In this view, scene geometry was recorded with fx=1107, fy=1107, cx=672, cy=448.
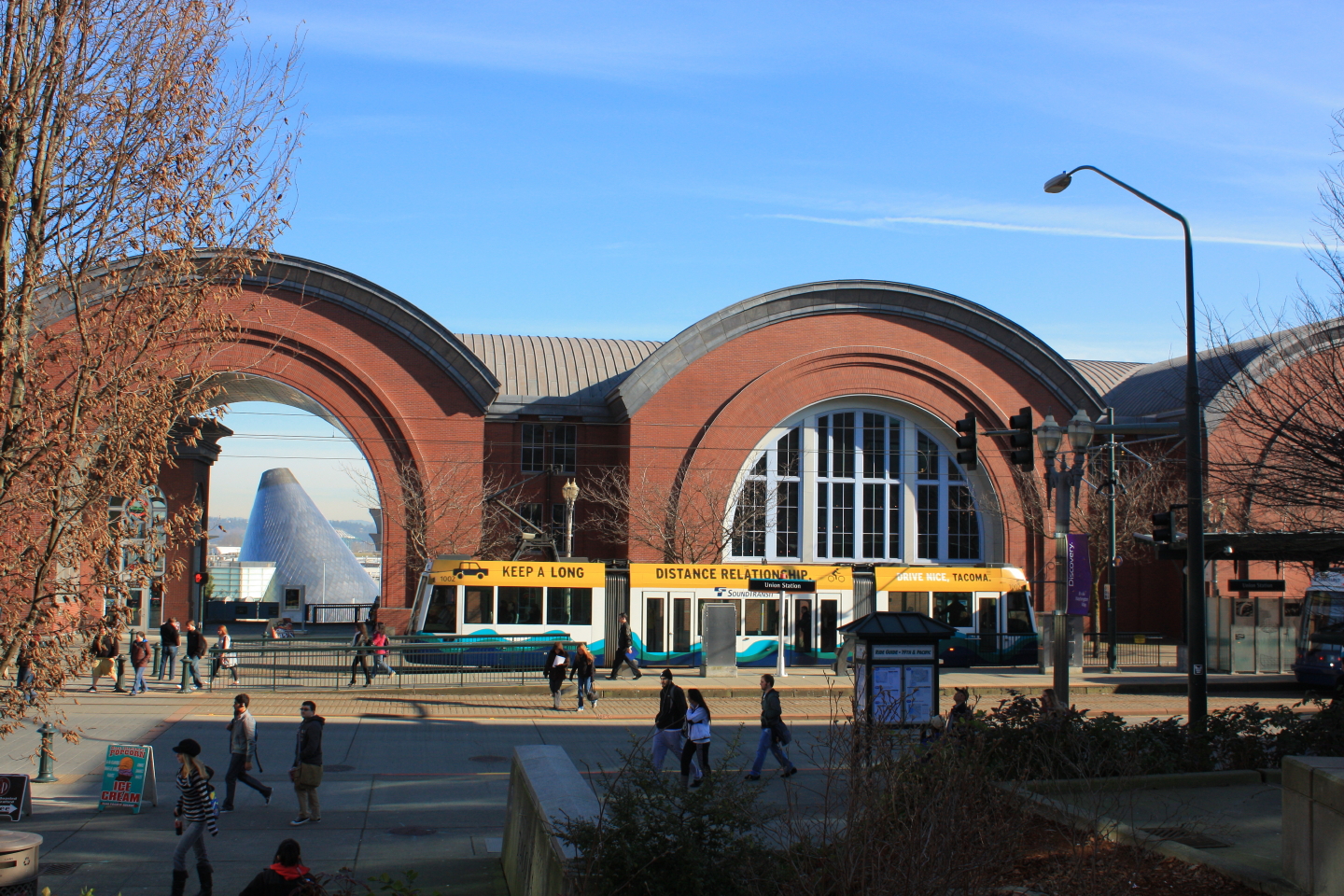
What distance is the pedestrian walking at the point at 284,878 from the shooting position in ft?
24.7

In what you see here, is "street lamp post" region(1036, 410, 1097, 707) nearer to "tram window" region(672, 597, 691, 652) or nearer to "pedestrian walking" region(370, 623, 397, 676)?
"tram window" region(672, 597, 691, 652)

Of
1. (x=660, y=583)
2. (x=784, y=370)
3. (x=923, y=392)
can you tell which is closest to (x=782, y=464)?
(x=784, y=370)

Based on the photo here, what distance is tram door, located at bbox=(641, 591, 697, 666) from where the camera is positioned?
1208 inches

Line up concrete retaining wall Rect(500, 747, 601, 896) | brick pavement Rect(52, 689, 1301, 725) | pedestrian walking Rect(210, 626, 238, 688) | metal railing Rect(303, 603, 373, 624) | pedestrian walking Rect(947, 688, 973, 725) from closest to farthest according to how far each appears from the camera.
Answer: concrete retaining wall Rect(500, 747, 601, 896), pedestrian walking Rect(947, 688, 973, 725), brick pavement Rect(52, 689, 1301, 725), pedestrian walking Rect(210, 626, 238, 688), metal railing Rect(303, 603, 373, 624)

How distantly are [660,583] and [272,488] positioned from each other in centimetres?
5584

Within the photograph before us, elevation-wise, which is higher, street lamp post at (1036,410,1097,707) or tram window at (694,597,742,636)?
street lamp post at (1036,410,1097,707)

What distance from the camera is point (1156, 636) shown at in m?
43.1

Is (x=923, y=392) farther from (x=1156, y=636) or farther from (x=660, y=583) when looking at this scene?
(x=660, y=583)

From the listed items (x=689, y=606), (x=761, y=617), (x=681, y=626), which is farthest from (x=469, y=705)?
(x=761, y=617)

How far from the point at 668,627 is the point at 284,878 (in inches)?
922

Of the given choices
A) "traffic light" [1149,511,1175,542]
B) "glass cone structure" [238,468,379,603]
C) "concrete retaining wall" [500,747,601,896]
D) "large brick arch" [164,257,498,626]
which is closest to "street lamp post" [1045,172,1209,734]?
"traffic light" [1149,511,1175,542]

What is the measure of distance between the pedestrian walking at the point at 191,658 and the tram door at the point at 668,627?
37.2 ft

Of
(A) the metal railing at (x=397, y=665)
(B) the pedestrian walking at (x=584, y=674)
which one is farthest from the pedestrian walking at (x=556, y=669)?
(A) the metal railing at (x=397, y=665)

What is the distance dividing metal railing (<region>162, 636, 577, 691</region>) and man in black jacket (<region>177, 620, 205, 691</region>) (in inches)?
14.5
